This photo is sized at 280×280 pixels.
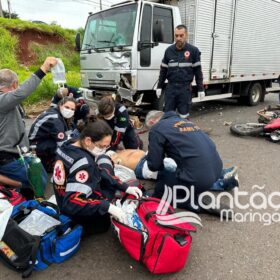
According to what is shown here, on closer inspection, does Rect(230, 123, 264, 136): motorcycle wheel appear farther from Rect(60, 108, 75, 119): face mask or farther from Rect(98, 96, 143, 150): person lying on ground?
Rect(60, 108, 75, 119): face mask

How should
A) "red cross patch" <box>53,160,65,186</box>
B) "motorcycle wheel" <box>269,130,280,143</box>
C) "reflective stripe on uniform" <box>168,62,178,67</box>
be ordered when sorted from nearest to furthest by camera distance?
"red cross patch" <box>53,160,65,186</box>
"motorcycle wheel" <box>269,130,280,143</box>
"reflective stripe on uniform" <box>168,62,178,67</box>

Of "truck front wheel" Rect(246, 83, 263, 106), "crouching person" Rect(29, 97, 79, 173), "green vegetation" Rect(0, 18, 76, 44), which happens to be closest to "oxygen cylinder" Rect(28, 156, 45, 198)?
"crouching person" Rect(29, 97, 79, 173)

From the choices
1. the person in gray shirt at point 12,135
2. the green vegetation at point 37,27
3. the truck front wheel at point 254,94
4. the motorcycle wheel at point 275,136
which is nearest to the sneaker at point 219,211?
the person in gray shirt at point 12,135

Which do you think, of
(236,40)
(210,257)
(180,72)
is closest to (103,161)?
(210,257)

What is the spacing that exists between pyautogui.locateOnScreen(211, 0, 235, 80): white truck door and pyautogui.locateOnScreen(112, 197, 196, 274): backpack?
592 cm

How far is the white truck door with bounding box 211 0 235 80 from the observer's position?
7094mm

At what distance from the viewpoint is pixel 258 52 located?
866cm

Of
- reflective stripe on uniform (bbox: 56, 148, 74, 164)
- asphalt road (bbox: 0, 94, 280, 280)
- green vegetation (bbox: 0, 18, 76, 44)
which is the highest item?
green vegetation (bbox: 0, 18, 76, 44)

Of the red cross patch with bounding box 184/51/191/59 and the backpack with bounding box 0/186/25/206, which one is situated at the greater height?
the red cross patch with bounding box 184/51/191/59

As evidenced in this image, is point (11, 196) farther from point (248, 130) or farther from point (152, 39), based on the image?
point (248, 130)

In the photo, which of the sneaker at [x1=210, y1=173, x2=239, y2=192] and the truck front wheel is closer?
the sneaker at [x1=210, y1=173, x2=239, y2=192]

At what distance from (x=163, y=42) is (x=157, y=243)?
506 cm

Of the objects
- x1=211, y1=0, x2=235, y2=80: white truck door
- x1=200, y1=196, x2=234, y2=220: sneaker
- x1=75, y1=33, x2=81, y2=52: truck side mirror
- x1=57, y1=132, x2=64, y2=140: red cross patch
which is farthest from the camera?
x1=211, y1=0, x2=235, y2=80: white truck door

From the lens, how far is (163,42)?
244 inches
